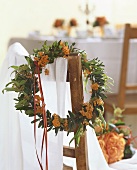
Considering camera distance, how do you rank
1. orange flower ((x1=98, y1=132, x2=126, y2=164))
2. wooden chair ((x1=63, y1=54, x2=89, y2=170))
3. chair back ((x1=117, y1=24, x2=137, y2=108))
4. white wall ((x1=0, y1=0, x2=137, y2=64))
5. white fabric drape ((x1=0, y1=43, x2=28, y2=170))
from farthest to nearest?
white wall ((x1=0, y1=0, x2=137, y2=64))
chair back ((x1=117, y1=24, x2=137, y2=108))
orange flower ((x1=98, y1=132, x2=126, y2=164))
white fabric drape ((x1=0, y1=43, x2=28, y2=170))
wooden chair ((x1=63, y1=54, x2=89, y2=170))

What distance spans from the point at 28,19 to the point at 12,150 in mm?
3902

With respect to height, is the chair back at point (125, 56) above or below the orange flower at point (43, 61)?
below

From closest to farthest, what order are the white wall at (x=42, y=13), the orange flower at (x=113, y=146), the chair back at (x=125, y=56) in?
1. the orange flower at (x=113, y=146)
2. the chair back at (x=125, y=56)
3. the white wall at (x=42, y=13)

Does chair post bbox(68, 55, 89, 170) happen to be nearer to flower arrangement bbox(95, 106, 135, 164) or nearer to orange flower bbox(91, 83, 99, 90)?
orange flower bbox(91, 83, 99, 90)

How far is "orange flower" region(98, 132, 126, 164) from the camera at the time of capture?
54.3 inches

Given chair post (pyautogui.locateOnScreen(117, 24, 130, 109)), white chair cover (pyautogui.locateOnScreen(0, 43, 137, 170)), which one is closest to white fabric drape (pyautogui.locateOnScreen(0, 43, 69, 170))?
white chair cover (pyautogui.locateOnScreen(0, 43, 137, 170))

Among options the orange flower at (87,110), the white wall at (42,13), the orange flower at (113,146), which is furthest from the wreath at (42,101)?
the white wall at (42,13)

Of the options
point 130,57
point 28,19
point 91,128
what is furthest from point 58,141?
point 28,19

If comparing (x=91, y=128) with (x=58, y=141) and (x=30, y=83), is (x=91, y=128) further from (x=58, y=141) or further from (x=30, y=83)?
(x=30, y=83)

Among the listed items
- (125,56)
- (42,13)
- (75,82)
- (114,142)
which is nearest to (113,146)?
(114,142)

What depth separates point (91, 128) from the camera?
115 cm

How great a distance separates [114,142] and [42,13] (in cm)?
381

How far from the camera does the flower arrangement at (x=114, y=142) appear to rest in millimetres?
1383

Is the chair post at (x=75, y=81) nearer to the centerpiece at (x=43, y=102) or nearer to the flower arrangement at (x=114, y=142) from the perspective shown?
the centerpiece at (x=43, y=102)
